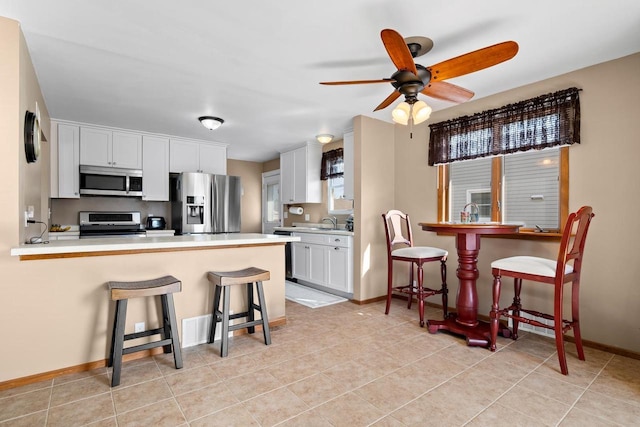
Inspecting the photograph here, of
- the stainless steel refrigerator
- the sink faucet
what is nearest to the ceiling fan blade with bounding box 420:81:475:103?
the sink faucet

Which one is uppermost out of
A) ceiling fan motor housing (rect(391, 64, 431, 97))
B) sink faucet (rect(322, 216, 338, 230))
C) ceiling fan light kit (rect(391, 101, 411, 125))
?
ceiling fan motor housing (rect(391, 64, 431, 97))

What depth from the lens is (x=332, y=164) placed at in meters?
5.29

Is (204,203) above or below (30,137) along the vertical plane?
below

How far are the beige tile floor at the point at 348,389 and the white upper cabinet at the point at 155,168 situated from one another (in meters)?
2.94

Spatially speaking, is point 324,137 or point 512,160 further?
point 324,137

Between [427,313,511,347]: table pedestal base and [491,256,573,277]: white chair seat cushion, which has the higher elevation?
[491,256,573,277]: white chair seat cushion

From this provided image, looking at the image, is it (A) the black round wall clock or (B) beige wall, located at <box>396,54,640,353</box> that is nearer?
(A) the black round wall clock

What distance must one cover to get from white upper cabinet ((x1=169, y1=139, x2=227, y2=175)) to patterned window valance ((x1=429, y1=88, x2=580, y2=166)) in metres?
3.33

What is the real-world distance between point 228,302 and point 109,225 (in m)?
3.12

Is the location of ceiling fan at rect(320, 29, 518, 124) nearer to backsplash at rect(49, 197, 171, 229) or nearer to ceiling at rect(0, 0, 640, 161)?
ceiling at rect(0, 0, 640, 161)

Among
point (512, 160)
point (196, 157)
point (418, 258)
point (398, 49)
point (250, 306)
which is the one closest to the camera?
point (398, 49)

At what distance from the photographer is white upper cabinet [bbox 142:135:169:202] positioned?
4836mm

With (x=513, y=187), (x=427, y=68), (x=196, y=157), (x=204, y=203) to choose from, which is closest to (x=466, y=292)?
(x=513, y=187)

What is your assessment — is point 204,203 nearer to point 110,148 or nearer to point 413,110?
point 110,148
